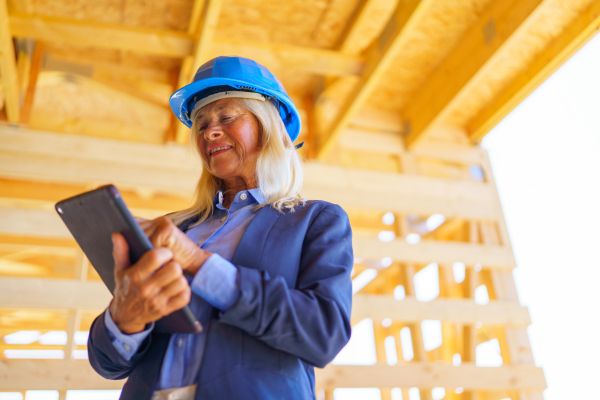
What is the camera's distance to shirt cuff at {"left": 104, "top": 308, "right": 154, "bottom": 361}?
1.03m

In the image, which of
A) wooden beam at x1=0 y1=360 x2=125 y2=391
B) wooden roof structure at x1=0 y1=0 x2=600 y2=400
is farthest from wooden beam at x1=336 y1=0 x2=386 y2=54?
wooden beam at x1=0 y1=360 x2=125 y2=391

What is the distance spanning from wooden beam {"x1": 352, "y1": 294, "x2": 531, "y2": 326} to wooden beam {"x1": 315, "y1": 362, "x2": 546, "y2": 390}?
31 cm

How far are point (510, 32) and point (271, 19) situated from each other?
1.55 m

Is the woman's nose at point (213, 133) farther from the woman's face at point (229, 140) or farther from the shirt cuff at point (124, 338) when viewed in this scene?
the shirt cuff at point (124, 338)

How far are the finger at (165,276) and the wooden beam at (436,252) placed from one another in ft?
9.31

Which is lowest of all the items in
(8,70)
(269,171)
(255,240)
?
(255,240)

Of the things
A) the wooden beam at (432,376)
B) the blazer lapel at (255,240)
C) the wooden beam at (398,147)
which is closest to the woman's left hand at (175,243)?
the blazer lapel at (255,240)

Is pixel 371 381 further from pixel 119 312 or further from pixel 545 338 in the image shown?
pixel 119 312

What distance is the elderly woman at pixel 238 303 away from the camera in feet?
3.04

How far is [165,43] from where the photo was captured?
3.32 meters

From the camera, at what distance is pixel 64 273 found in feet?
19.9

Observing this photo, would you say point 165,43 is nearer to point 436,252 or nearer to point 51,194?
point 51,194

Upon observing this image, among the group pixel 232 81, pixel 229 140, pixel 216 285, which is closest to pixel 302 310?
pixel 216 285

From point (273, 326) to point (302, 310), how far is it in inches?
2.4
